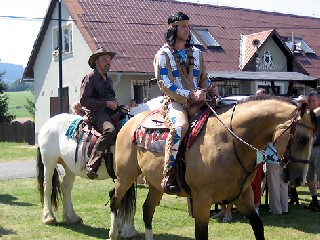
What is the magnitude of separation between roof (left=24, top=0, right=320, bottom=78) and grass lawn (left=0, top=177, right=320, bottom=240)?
11336mm

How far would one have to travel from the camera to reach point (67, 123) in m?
7.93

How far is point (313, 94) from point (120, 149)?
3751 millimetres

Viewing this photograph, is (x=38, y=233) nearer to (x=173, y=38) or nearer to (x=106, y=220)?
(x=106, y=220)

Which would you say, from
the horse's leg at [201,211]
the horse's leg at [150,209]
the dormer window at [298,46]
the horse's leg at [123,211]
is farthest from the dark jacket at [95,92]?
the dormer window at [298,46]

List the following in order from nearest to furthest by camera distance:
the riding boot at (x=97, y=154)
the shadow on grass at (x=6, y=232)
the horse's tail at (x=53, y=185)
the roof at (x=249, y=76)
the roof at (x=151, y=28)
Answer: the riding boot at (x=97, y=154), the shadow on grass at (x=6, y=232), the horse's tail at (x=53, y=185), the roof at (x=249, y=76), the roof at (x=151, y=28)

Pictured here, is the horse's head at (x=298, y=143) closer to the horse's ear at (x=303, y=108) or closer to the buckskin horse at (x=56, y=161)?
the horse's ear at (x=303, y=108)

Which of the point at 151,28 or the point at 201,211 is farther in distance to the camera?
the point at 151,28

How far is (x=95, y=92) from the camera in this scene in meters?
7.19

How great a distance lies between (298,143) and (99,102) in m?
3.24

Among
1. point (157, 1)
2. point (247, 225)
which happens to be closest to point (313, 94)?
point (247, 225)

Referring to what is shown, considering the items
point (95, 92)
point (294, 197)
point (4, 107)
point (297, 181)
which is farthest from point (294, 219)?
point (4, 107)

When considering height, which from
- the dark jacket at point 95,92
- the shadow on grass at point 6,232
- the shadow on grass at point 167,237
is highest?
the dark jacket at point 95,92

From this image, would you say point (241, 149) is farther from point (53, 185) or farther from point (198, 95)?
point (53, 185)

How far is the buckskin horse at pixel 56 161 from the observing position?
761 cm
